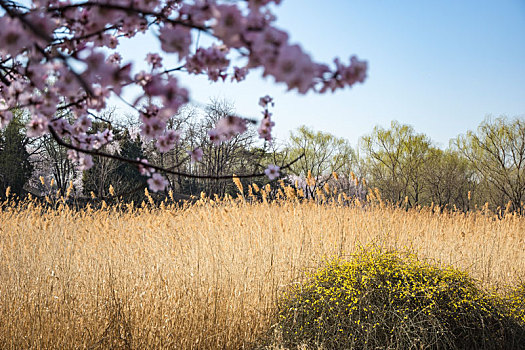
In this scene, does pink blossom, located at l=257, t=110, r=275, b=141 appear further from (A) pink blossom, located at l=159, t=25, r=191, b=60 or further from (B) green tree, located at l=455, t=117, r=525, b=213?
A: (B) green tree, located at l=455, t=117, r=525, b=213

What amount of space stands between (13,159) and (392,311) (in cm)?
1366

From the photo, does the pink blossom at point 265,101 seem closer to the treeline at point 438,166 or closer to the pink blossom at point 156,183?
the pink blossom at point 156,183

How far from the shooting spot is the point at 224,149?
13.7 m

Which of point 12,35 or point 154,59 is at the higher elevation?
point 154,59

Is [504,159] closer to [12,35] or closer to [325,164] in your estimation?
[325,164]

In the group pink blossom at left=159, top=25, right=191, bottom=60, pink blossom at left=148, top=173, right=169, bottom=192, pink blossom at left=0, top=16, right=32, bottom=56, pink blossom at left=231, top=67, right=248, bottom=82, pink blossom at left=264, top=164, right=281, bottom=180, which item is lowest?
pink blossom at left=148, top=173, right=169, bottom=192

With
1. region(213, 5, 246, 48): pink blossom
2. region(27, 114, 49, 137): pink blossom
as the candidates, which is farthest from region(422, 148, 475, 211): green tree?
region(213, 5, 246, 48): pink blossom

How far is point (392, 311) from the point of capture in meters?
2.34

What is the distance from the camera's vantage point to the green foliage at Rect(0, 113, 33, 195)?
1252cm

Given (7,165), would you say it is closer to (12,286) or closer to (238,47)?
(12,286)

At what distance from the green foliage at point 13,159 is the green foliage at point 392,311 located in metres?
12.9

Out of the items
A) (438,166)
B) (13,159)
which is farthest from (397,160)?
(13,159)

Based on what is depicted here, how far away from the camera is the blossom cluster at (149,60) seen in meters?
0.65

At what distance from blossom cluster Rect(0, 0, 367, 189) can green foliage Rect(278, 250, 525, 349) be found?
5.20 ft
